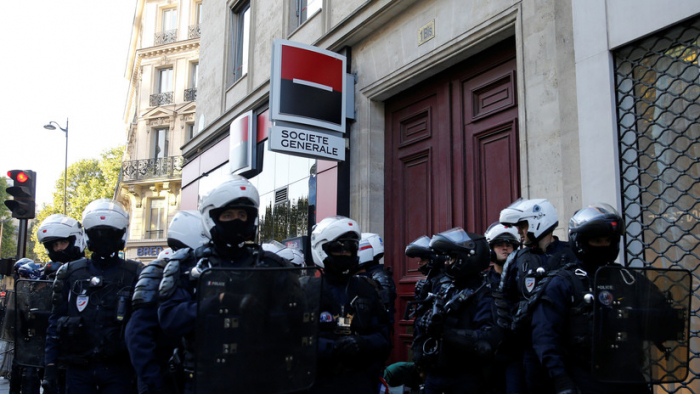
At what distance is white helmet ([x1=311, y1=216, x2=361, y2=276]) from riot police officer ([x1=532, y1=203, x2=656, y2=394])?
114 cm

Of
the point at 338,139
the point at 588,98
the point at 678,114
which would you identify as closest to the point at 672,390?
the point at 678,114

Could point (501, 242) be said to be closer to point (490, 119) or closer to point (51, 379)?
point (490, 119)

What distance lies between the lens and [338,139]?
8.53m

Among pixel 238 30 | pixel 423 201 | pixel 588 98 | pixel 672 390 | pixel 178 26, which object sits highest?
pixel 178 26

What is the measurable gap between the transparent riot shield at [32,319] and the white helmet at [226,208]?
8.74 ft

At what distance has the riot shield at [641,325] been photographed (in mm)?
2893

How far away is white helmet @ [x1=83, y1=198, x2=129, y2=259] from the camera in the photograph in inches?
175

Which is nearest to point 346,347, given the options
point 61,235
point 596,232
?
point 596,232

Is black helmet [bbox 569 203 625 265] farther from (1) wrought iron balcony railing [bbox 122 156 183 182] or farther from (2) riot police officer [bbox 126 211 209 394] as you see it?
(1) wrought iron balcony railing [bbox 122 156 183 182]

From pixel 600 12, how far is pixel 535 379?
3341mm

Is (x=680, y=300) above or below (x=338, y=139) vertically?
below

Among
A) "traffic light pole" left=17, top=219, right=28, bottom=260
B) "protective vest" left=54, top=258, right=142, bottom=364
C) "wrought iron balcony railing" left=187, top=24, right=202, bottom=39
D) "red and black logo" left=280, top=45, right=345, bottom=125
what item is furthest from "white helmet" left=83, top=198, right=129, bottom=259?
"wrought iron balcony railing" left=187, top=24, right=202, bottom=39

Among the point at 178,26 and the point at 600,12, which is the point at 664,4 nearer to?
the point at 600,12

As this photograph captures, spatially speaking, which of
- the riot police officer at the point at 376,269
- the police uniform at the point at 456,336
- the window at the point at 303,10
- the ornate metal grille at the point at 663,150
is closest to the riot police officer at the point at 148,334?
the police uniform at the point at 456,336
